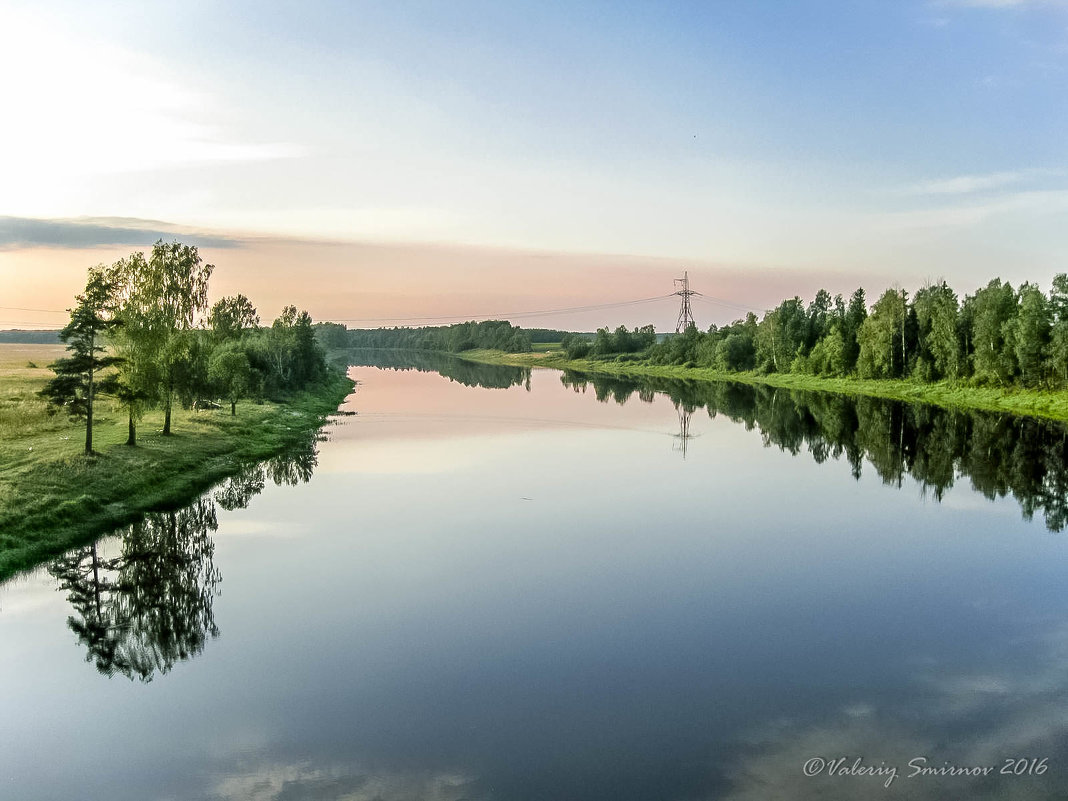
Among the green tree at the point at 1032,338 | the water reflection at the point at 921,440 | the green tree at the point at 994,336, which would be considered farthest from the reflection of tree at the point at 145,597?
the green tree at the point at 994,336

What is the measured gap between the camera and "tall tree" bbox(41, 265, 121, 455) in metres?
33.8

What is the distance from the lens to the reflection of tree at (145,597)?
60.3 feet

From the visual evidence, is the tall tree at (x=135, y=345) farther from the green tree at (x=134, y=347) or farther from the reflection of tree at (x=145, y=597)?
the reflection of tree at (x=145, y=597)

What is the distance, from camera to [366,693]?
15.9 meters

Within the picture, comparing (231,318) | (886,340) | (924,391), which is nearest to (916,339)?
(886,340)

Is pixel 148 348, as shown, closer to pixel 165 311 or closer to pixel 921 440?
pixel 165 311

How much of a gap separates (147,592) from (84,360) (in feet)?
53.1

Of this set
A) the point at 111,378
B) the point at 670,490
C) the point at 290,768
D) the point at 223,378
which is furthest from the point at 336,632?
the point at 223,378

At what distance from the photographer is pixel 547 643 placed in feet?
60.3

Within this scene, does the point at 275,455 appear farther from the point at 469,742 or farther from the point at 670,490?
the point at 469,742

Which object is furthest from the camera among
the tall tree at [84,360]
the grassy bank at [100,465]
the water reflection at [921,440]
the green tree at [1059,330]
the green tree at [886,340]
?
the green tree at [886,340]

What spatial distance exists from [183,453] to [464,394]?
192ft

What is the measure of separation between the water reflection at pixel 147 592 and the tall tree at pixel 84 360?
7.21 m

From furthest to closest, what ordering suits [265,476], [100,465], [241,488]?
1. [265,476]
2. [241,488]
3. [100,465]
